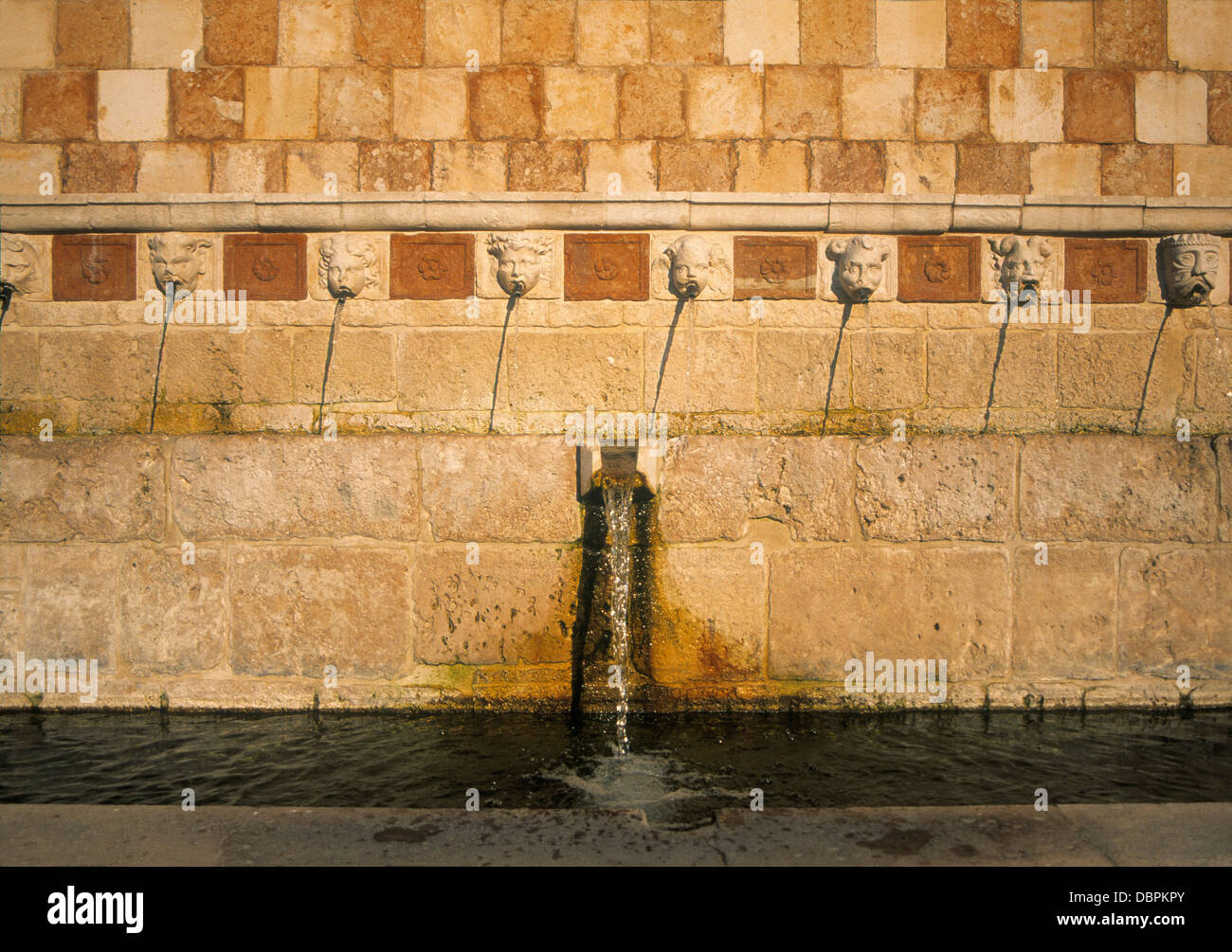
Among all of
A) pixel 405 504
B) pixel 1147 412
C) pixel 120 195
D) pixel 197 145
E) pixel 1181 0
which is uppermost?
pixel 1181 0

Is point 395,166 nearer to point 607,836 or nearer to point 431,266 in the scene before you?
point 431,266

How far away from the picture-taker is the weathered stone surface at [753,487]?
3490 millimetres

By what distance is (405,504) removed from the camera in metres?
3.52

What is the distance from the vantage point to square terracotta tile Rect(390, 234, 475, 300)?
144 inches

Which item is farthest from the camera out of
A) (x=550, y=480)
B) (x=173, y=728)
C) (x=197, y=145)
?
(x=197, y=145)

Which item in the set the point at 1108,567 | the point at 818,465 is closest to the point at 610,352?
the point at 818,465

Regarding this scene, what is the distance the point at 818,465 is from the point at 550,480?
1.29 meters

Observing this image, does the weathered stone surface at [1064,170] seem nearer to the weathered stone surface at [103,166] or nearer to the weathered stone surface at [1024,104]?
the weathered stone surface at [1024,104]

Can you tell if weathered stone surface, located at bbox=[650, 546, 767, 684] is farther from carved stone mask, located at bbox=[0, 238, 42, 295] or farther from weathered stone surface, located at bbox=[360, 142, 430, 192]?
carved stone mask, located at bbox=[0, 238, 42, 295]

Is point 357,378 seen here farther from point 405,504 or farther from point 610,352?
point 610,352

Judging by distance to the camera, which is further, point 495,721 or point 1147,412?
point 1147,412

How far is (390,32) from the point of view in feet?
12.1

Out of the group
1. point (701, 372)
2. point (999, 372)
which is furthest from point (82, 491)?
point (999, 372)

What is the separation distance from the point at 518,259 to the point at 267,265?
1.30m
